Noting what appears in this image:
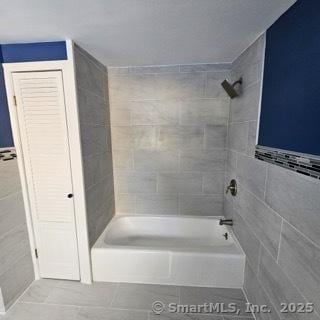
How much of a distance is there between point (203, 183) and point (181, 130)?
28.4 inches

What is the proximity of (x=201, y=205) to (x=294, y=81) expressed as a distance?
1.71m

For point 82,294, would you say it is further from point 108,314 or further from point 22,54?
point 22,54

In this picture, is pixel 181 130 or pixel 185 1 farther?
pixel 181 130

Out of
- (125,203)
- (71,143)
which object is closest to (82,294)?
(125,203)

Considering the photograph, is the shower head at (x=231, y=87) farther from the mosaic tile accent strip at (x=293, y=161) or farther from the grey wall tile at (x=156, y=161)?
the grey wall tile at (x=156, y=161)

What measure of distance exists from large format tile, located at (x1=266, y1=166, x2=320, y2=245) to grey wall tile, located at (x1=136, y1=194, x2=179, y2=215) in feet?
4.39

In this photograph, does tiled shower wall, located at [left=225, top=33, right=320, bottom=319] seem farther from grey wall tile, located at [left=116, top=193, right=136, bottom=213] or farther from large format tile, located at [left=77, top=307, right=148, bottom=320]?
grey wall tile, located at [left=116, top=193, right=136, bottom=213]

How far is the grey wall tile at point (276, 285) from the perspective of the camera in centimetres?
96

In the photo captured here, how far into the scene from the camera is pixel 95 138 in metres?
1.84

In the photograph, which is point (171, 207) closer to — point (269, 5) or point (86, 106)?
point (86, 106)

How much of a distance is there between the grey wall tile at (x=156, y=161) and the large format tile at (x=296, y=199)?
4.02ft

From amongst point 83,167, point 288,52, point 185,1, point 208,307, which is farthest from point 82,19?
point 208,307

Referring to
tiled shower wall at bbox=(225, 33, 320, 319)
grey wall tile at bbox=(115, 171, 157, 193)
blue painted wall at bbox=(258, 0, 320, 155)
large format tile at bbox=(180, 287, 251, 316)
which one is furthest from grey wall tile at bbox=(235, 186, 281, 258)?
grey wall tile at bbox=(115, 171, 157, 193)

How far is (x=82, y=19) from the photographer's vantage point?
118 cm
